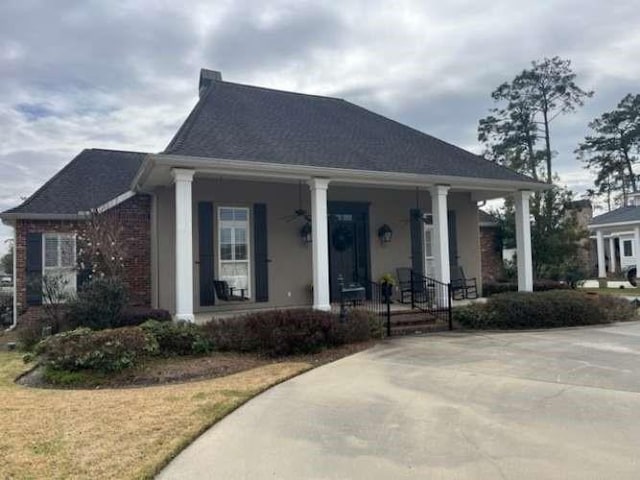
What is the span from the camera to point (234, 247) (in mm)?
11695

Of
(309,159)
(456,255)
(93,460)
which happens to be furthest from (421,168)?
(93,460)

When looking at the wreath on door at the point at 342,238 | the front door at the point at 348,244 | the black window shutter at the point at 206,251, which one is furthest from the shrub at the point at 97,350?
the wreath on door at the point at 342,238

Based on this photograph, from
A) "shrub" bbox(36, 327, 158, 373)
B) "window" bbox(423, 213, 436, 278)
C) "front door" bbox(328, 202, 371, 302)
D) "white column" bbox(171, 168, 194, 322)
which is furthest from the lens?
"window" bbox(423, 213, 436, 278)

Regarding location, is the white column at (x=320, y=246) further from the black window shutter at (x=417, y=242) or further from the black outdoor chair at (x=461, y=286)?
the black outdoor chair at (x=461, y=286)

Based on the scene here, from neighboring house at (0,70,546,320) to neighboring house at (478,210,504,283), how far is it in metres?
3.53

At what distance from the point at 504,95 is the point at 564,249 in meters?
11.8

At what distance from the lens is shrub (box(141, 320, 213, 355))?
303 inches

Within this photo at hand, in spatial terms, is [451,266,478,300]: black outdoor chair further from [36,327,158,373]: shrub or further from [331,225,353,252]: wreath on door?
[36,327,158,373]: shrub

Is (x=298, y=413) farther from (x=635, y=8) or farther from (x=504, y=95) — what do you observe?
(x=504, y=95)

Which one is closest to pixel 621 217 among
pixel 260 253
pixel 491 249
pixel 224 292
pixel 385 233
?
pixel 491 249

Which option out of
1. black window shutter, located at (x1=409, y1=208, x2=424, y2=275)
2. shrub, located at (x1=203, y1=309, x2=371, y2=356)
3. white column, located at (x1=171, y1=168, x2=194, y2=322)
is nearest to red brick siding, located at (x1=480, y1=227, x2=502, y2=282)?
black window shutter, located at (x1=409, y1=208, x2=424, y2=275)

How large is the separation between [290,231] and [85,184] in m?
6.39

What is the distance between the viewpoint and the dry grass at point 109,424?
365 centimetres

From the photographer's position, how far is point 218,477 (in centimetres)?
345
